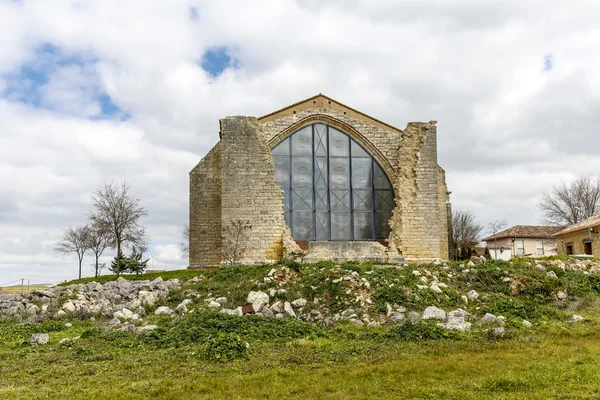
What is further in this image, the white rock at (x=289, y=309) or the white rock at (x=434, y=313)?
the white rock at (x=289, y=309)

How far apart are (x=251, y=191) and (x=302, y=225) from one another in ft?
9.32

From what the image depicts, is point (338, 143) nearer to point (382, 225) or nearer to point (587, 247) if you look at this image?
point (382, 225)

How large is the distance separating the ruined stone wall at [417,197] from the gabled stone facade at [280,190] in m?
0.04

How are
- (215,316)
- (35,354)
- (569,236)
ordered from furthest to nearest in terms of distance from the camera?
(569,236) < (215,316) < (35,354)

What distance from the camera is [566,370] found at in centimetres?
729

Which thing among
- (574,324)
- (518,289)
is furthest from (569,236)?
(574,324)

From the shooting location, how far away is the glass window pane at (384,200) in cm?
2314

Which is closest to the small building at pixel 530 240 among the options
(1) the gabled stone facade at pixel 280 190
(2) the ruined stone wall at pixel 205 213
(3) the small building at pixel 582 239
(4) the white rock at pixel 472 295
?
(3) the small building at pixel 582 239

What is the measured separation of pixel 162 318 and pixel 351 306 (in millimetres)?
4554

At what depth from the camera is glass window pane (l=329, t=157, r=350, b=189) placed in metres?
23.1

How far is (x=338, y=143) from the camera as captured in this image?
2356cm

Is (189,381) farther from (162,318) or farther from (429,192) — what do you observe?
(429,192)

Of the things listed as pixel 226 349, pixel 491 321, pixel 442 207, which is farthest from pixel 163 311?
pixel 442 207

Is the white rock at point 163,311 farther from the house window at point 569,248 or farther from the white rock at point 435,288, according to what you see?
the house window at point 569,248
